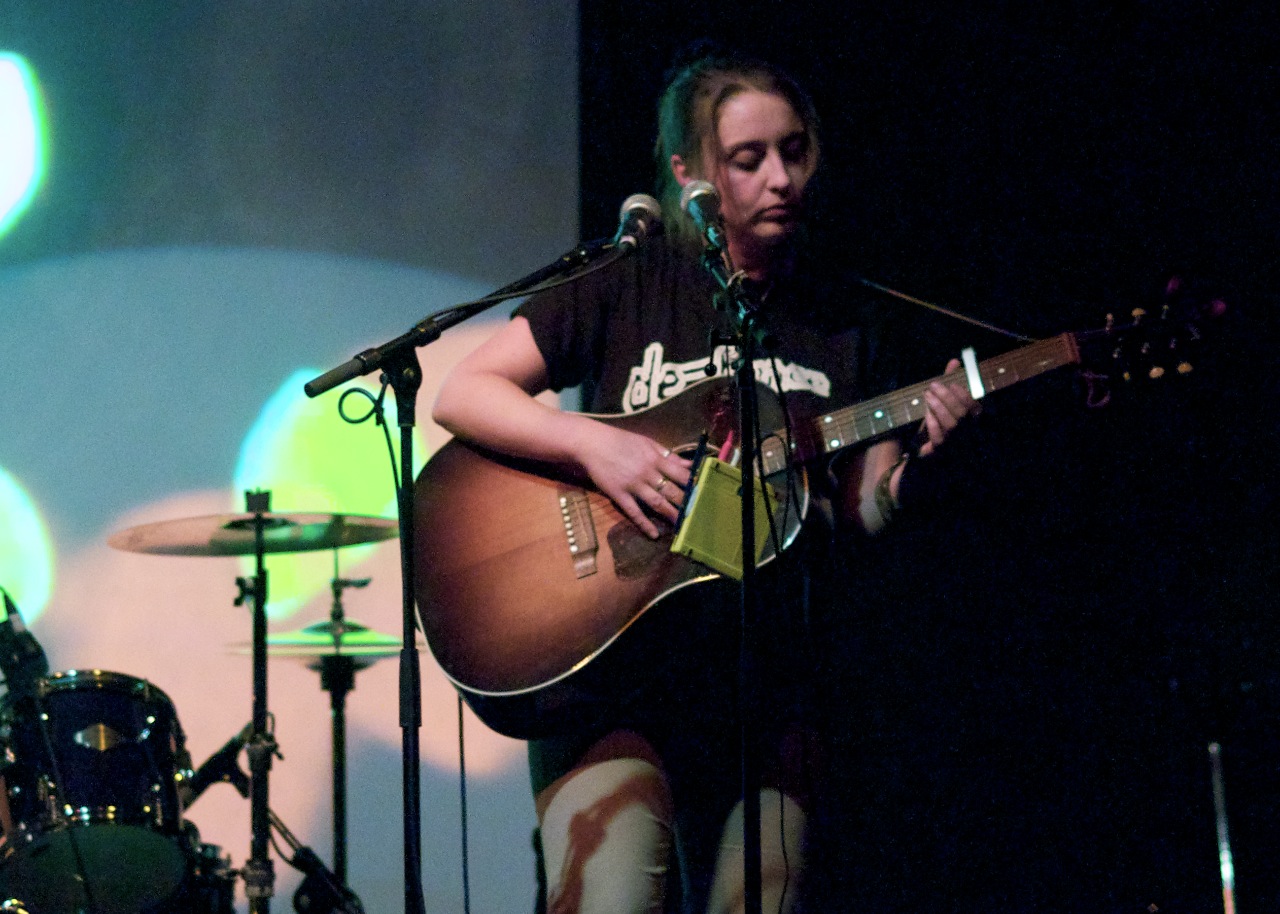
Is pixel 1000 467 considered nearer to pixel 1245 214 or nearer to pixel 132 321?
pixel 1245 214

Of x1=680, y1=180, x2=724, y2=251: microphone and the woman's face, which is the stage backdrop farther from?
x1=680, y1=180, x2=724, y2=251: microphone

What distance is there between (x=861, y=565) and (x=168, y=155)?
2.56 m

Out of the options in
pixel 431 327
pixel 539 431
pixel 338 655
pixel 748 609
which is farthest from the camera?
pixel 338 655

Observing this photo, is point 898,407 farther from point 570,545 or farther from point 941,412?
point 570,545

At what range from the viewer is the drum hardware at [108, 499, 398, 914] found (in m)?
3.01

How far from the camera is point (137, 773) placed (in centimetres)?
291

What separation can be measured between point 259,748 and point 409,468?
4.66ft

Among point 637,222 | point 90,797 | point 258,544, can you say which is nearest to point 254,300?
point 258,544

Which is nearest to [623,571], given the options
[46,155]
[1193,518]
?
[1193,518]

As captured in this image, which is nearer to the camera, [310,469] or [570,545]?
[570,545]

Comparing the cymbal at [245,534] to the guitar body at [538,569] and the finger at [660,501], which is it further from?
the finger at [660,501]

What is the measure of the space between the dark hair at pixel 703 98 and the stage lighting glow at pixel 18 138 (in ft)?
7.44

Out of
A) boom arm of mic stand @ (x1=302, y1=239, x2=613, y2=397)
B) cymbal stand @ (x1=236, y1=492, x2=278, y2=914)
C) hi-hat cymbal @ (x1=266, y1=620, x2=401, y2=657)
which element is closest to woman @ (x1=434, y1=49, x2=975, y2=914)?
boom arm of mic stand @ (x1=302, y1=239, x2=613, y2=397)

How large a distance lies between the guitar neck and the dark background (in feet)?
1.70
